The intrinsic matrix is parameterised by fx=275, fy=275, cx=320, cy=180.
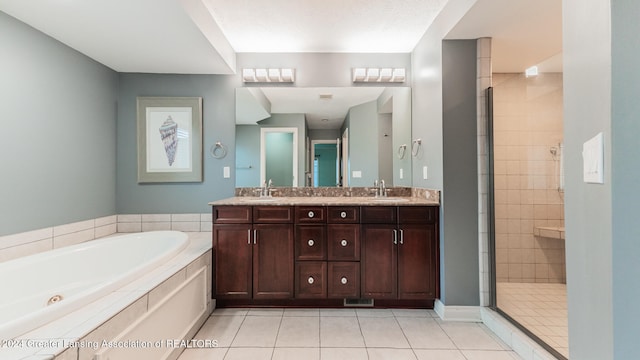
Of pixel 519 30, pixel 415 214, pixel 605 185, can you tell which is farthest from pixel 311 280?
pixel 519 30

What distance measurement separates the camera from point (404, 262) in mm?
2291

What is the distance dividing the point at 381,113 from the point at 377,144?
330mm

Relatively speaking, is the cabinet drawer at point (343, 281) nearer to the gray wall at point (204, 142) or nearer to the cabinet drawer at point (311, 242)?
the cabinet drawer at point (311, 242)

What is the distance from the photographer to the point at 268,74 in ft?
9.16

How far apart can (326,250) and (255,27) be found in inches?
79.6

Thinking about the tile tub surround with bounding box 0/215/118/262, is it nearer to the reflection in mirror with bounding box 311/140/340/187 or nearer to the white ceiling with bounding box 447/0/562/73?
the reflection in mirror with bounding box 311/140/340/187

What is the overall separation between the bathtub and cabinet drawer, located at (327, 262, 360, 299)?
1.01 m

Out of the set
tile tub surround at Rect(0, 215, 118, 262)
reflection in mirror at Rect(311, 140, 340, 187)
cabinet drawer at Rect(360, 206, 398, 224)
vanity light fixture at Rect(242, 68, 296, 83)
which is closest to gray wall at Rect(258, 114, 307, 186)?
reflection in mirror at Rect(311, 140, 340, 187)

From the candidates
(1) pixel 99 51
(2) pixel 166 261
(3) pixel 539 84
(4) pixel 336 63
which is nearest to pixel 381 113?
(4) pixel 336 63

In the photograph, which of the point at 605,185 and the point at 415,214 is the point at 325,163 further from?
the point at 605,185

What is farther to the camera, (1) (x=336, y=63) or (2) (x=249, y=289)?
(1) (x=336, y=63)

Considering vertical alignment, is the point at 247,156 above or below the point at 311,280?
above

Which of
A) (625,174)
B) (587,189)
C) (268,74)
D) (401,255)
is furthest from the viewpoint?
(268,74)

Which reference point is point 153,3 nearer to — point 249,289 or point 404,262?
point 249,289
